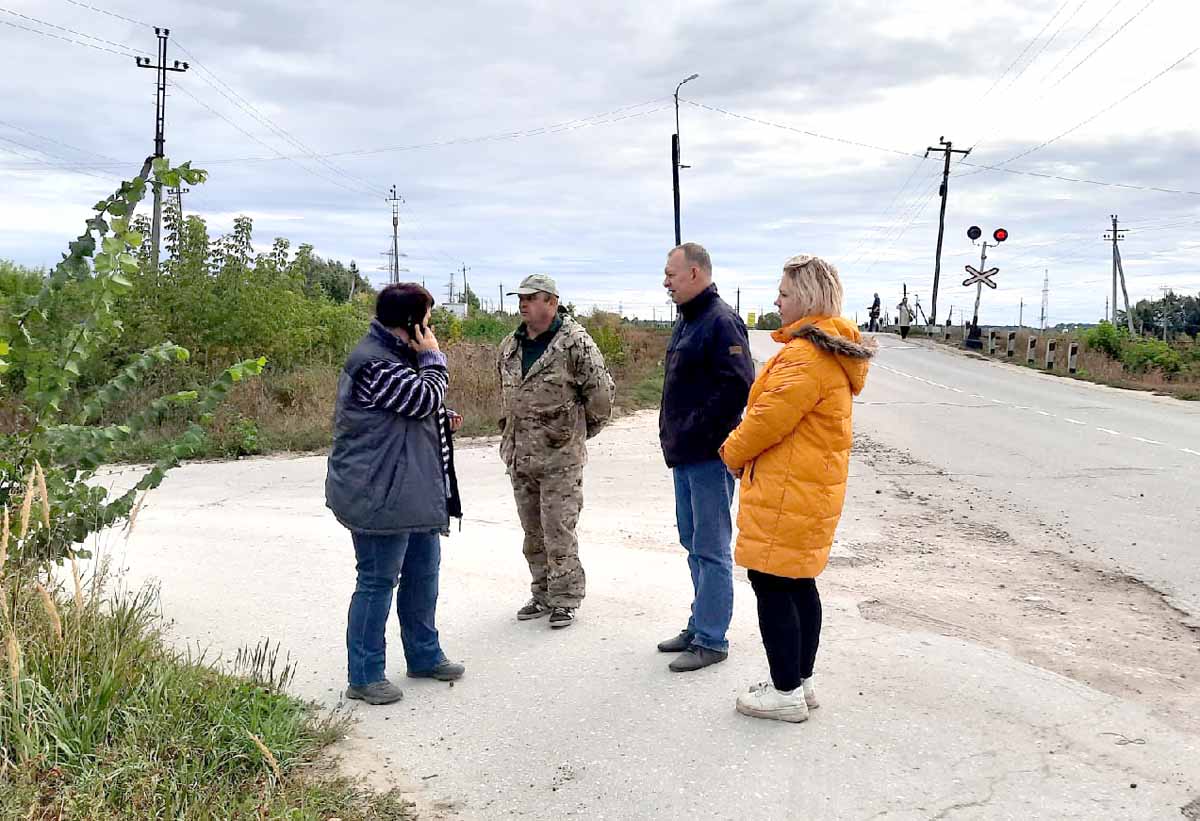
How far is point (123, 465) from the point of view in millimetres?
11492

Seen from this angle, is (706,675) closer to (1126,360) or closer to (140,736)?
(140,736)

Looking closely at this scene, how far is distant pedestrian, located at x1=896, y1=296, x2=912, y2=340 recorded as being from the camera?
44500 mm

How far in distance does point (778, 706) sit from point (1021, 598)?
272 centimetres

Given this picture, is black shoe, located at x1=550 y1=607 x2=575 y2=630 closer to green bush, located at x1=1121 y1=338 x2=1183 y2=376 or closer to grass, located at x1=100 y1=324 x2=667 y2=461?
grass, located at x1=100 y1=324 x2=667 y2=461

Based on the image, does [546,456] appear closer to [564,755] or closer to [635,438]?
[564,755]

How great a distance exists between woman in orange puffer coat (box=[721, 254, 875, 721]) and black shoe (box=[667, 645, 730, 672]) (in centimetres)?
58

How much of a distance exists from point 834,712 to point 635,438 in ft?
30.8

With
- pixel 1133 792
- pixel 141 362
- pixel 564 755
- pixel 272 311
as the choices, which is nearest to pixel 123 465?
pixel 272 311

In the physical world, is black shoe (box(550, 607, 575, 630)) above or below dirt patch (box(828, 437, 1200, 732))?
below

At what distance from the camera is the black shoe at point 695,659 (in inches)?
187

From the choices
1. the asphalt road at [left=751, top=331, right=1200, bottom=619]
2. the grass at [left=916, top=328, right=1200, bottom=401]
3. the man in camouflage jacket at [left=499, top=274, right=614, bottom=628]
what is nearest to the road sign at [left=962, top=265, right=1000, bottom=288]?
the grass at [left=916, top=328, right=1200, bottom=401]

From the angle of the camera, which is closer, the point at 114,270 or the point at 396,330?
the point at 396,330

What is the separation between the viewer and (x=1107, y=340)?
32.9 metres

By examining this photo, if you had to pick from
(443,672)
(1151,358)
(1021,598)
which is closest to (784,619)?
(443,672)
